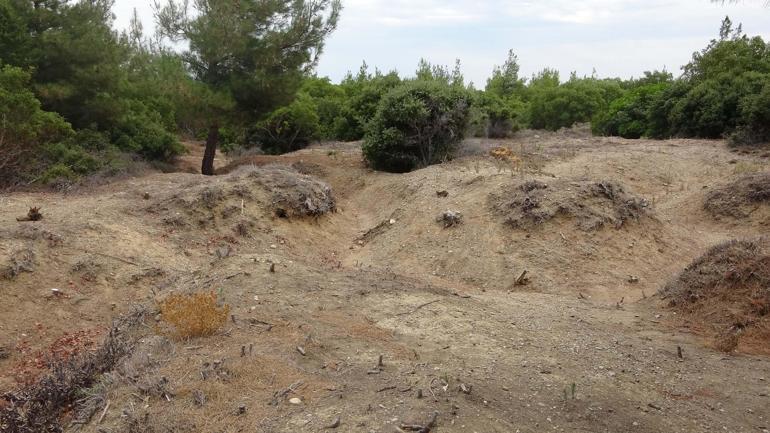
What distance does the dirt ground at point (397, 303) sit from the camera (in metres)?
4.02

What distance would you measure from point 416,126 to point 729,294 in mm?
9496

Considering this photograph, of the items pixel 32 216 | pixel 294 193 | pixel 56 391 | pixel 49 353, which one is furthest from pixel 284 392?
pixel 294 193

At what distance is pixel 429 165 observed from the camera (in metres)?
14.7

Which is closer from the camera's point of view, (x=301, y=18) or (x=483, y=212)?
(x=483, y=212)

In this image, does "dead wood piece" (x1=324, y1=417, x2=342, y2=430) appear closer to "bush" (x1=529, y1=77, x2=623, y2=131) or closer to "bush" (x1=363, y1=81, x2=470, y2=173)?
"bush" (x1=363, y1=81, x2=470, y2=173)

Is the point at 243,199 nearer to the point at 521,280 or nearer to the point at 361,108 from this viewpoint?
the point at 521,280

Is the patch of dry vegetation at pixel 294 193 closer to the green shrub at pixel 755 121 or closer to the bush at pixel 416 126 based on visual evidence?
the bush at pixel 416 126

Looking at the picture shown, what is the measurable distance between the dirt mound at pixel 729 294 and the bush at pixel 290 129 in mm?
16109

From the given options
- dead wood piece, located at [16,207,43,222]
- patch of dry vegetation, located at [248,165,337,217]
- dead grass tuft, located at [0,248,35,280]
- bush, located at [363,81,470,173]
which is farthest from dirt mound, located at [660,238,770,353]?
bush, located at [363,81,470,173]

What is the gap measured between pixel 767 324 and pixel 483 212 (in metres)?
5.20

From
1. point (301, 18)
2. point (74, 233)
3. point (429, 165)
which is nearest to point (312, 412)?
point (74, 233)

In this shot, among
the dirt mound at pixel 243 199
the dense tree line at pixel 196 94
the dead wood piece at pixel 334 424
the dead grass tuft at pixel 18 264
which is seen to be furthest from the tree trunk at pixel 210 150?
the dead wood piece at pixel 334 424

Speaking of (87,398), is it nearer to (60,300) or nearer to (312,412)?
(312,412)

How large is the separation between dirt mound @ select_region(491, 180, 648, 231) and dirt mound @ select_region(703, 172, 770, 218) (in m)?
1.95
